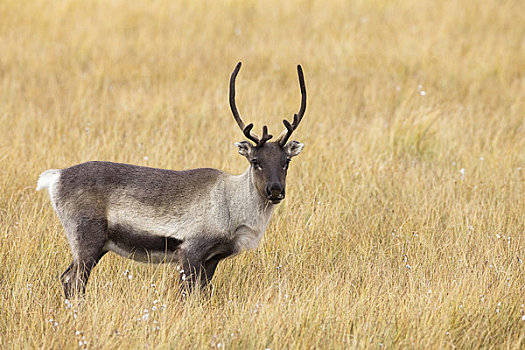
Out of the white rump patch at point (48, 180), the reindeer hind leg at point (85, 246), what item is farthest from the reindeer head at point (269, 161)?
the white rump patch at point (48, 180)

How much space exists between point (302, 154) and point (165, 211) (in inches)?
124

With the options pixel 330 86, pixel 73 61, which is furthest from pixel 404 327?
pixel 73 61

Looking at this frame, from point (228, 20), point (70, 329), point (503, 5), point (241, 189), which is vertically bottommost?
point (70, 329)

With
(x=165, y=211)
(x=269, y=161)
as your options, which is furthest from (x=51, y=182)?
(x=269, y=161)

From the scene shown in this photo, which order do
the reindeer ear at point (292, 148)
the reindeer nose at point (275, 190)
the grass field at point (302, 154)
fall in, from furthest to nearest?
the reindeer ear at point (292, 148) → the reindeer nose at point (275, 190) → the grass field at point (302, 154)

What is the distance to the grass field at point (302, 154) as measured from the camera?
4672 mm

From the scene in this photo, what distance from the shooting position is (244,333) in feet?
14.6

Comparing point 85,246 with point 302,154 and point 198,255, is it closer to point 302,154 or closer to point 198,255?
point 198,255

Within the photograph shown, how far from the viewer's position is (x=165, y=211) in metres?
5.38

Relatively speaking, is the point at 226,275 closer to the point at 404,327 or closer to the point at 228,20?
the point at 404,327

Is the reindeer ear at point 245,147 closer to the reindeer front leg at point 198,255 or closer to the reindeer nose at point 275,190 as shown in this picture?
the reindeer nose at point 275,190

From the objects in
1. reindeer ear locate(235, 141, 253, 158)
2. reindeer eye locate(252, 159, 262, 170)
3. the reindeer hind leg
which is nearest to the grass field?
the reindeer hind leg

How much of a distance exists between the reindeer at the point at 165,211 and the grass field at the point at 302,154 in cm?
28

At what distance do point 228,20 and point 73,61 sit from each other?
146 inches
